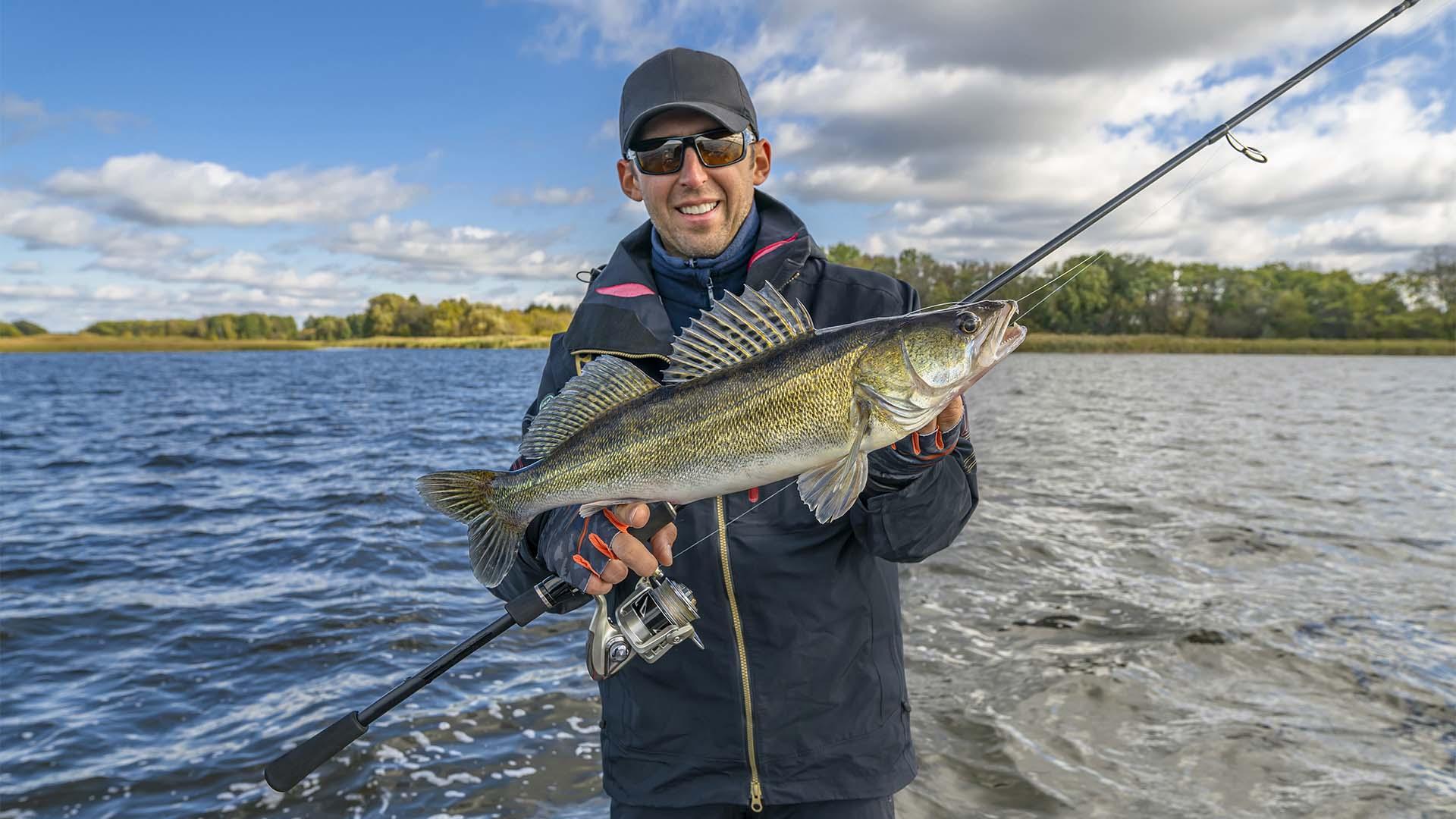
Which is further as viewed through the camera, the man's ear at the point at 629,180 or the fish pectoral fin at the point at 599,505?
the man's ear at the point at 629,180

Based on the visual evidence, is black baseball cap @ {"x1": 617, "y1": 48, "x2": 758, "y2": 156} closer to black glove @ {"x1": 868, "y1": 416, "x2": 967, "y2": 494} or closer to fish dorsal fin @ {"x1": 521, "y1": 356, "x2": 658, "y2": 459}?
fish dorsal fin @ {"x1": 521, "y1": 356, "x2": 658, "y2": 459}

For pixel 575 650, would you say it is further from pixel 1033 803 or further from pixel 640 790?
pixel 640 790

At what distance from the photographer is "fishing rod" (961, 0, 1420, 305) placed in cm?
434

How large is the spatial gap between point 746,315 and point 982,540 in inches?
384

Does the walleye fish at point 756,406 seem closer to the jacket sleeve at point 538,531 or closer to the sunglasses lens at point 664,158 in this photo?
the jacket sleeve at point 538,531

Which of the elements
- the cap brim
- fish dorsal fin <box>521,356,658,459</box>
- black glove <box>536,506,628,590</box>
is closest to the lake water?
black glove <box>536,506,628,590</box>

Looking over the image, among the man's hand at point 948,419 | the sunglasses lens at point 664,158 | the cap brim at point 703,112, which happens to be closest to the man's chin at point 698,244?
the sunglasses lens at point 664,158

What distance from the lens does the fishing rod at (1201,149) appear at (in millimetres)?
4336

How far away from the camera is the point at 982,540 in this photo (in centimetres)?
1195

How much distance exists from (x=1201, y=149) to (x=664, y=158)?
3435 millimetres

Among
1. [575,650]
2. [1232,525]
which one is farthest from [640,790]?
[1232,525]

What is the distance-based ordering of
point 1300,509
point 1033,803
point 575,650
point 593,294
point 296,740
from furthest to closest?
point 1300,509 < point 575,650 < point 296,740 < point 1033,803 < point 593,294

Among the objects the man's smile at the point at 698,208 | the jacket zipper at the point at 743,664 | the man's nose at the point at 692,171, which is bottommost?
the jacket zipper at the point at 743,664

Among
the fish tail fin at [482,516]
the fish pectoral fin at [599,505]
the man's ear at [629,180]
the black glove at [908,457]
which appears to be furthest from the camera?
the man's ear at [629,180]
